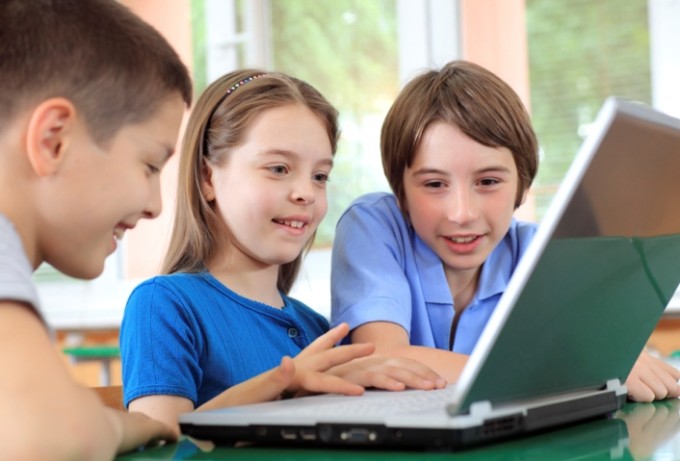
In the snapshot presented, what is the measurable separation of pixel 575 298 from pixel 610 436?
14cm

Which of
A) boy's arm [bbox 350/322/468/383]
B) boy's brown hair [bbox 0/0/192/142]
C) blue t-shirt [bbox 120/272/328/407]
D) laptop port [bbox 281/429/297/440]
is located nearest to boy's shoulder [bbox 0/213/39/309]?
boy's brown hair [bbox 0/0/192/142]

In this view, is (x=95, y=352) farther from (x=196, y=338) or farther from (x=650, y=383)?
(x=650, y=383)

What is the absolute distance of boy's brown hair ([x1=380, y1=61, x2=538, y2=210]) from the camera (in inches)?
61.0

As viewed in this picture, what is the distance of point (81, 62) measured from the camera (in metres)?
0.91

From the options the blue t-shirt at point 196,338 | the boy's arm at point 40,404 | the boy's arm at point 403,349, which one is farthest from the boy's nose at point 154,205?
the boy's arm at point 403,349

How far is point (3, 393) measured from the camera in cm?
70

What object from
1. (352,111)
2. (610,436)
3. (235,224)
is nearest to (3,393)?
(610,436)

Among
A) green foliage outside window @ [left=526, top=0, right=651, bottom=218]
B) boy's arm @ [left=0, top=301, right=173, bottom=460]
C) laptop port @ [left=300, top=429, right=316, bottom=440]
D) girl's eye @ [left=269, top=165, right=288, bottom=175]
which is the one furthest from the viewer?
green foliage outside window @ [left=526, top=0, right=651, bottom=218]

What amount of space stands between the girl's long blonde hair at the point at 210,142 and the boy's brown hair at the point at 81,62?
20.8 inches

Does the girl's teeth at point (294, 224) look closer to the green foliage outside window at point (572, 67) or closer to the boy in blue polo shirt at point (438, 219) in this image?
the boy in blue polo shirt at point (438, 219)

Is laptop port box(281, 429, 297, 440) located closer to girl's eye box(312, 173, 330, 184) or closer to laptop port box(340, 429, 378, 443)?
laptop port box(340, 429, 378, 443)

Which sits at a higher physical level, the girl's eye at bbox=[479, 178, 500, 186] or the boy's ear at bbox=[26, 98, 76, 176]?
the boy's ear at bbox=[26, 98, 76, 176]

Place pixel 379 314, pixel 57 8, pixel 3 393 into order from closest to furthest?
1. pixel 3 393
2. pixel 57 8
3. pixel 379 314

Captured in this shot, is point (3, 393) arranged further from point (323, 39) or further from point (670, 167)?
point (323, 39)
